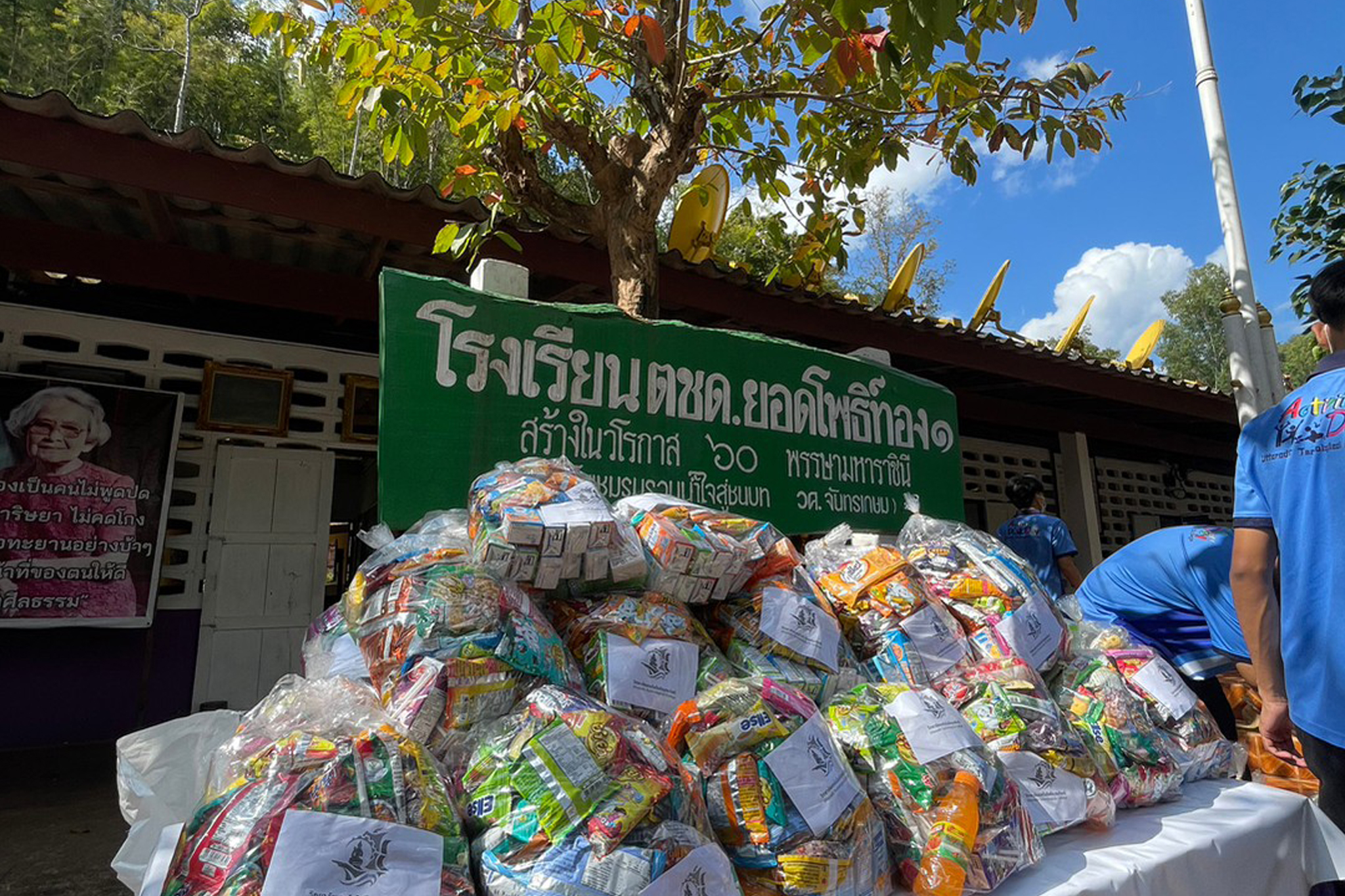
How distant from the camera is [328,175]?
294 cm

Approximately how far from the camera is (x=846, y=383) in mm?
2723

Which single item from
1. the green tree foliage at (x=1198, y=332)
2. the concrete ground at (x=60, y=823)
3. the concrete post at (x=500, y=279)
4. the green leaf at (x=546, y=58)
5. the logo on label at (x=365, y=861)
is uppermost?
the green tree foliage at (x=1198, y=332)

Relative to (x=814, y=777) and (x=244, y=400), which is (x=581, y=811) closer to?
(x=814, y=777)

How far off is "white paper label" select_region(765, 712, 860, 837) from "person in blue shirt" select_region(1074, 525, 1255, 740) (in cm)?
159

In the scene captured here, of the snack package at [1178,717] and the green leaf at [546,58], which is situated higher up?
the green leaf at [546,58]

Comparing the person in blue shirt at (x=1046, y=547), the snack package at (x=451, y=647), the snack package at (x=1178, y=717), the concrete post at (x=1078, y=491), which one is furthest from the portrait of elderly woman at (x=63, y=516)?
the concrete post at (x=1078, y=491)

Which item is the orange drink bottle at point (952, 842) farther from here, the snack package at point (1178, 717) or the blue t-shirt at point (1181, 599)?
the blue t-shirt at point (1181, 599)

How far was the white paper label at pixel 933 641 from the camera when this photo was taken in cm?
163

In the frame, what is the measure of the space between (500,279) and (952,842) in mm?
1777

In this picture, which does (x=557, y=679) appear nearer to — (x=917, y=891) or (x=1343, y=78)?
(x=917, y=891)

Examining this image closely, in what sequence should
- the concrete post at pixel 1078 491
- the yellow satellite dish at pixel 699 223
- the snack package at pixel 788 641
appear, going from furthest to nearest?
the concrete post at pixel 1078 491
the yellow satellite dish at pixel 699 223
the snack package at pixel 788 641

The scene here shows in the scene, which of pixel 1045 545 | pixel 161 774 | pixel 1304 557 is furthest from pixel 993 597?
pixel 1045 545

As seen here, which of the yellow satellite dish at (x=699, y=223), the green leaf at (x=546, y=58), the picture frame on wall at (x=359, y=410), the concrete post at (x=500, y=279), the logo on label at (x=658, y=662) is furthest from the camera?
the yellow satellite dish at (x=699, y=223)

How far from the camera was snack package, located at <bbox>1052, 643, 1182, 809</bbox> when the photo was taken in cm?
162
